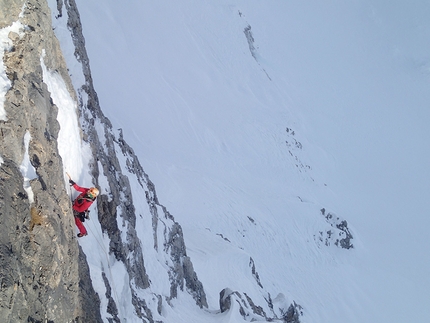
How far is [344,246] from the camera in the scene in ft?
107

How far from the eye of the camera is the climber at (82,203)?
834cm

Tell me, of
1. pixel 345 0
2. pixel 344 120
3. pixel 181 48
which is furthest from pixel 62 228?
pixel 345 0

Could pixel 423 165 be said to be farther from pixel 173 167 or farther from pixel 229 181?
pixel 173 167

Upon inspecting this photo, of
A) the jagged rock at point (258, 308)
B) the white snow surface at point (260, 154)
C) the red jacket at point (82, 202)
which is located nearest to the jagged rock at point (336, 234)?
the white snow surface at point (260, 154)

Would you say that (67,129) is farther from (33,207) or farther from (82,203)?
(33,207)

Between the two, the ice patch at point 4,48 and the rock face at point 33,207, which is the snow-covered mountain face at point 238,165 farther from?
the rock face at point 33,207

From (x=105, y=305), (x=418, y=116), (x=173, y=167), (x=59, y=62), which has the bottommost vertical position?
(x=105, y=305)

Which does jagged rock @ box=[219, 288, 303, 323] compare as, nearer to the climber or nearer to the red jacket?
the climber

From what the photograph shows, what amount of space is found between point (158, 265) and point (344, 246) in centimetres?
2217

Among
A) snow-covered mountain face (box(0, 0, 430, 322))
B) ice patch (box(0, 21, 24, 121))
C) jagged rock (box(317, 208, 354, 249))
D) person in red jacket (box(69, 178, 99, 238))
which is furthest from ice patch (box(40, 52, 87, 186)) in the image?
jagged rock (box(317, 208, 354, 249))

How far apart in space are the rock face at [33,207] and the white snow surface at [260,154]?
1.71 metres

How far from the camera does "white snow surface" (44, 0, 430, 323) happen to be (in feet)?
75.2

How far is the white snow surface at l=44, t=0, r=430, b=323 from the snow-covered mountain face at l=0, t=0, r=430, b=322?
129mm

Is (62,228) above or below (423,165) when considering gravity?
below
